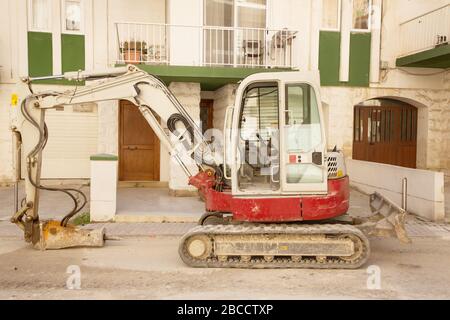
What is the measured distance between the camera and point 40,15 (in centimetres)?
1373

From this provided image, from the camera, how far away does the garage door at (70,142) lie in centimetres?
1409

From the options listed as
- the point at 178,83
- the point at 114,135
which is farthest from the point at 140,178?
the point at 178,83

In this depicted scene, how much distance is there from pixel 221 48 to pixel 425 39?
6.22 m

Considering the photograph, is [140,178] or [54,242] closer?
[54,242]

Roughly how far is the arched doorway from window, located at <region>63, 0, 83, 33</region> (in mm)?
9024

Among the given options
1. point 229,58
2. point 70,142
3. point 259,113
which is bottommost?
point 70,142

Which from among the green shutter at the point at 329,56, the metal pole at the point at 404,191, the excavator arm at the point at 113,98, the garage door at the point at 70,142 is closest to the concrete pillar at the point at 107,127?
the garage door at the point at 70,142

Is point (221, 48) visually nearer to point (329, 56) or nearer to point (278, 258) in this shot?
point (329, 56)

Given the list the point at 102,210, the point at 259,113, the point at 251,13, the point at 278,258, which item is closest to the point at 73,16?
the point at 251,13

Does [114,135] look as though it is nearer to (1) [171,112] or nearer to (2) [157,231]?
(2) [157,231]

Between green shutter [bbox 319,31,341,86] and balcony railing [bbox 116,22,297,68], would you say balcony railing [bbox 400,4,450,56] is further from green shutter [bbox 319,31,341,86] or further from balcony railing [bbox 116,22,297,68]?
balcony railing [bbox 116,22,297,68]

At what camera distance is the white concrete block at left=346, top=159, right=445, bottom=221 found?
955 cm

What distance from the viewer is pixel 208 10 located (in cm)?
1271

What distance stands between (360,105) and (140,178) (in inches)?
292
